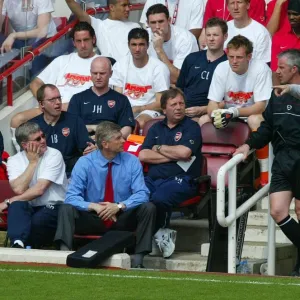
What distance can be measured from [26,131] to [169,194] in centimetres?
150

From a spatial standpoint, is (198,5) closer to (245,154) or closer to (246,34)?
(246,34)

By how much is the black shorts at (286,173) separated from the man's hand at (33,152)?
2.33 m

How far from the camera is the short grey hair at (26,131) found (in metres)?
11.1

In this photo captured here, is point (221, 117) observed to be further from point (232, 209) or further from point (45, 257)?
point (45, 257)

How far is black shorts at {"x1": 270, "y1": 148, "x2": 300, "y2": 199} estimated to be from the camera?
10.2 metres

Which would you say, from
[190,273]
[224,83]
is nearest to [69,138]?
[224,83]

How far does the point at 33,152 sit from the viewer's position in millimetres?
11117

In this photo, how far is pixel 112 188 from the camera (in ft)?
35.6

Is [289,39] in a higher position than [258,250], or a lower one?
higher

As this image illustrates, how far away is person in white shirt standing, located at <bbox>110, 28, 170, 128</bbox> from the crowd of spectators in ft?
0.05

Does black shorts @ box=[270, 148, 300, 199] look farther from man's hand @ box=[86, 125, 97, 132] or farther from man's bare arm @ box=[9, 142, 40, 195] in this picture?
man's hand @ box=[86, 125, 97, 132]

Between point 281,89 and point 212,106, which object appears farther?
point 212,106

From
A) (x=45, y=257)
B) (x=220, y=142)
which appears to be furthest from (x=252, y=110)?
(x=45, y=257)

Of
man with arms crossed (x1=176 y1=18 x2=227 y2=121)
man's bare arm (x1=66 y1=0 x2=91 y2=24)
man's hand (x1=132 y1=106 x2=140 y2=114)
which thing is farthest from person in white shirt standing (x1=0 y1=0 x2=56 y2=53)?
man with arms crossed (x1=176 y1=18 x2=227 y2=121)
